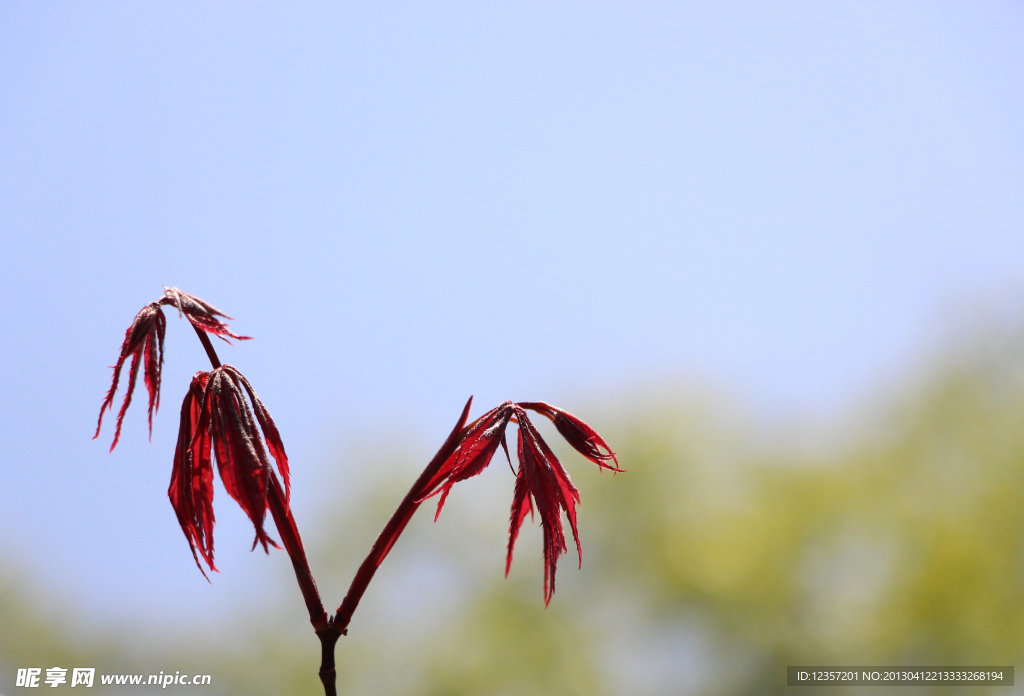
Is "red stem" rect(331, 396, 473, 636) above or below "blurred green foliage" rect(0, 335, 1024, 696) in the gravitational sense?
above

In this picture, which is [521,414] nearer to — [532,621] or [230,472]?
[230,472]

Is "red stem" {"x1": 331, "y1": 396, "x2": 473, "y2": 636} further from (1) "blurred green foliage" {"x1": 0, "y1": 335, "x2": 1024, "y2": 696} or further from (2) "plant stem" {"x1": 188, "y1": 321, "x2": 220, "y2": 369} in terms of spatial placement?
(1) "blurred green foliage" {"x1": 0, "y1": 335, "x2": 1024, "y2": 696}

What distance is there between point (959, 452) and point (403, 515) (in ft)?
22.6

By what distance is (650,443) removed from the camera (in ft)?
23.1

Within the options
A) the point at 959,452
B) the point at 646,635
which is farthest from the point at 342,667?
the point at 959,452

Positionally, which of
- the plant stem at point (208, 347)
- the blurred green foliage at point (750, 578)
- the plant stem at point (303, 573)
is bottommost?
the blurred green foliage at point (750, 578)

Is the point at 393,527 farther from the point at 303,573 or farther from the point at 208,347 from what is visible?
the point at 208,347

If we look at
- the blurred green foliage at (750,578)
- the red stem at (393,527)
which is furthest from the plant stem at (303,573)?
the blurred green foliage at (750,578)

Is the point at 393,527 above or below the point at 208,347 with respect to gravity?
below

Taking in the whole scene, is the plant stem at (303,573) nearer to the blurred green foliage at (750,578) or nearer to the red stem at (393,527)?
the red stem at (393,527)

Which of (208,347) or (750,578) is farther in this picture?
(750,578)

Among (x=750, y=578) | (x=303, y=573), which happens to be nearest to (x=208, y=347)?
(x=303, y=573)

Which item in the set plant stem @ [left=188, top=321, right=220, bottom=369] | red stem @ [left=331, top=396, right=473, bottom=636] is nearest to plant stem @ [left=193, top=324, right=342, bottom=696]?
red stem @ [left=331, top=396, right=473, bottom=636]

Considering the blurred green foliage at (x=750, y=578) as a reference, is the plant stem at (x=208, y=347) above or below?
above
